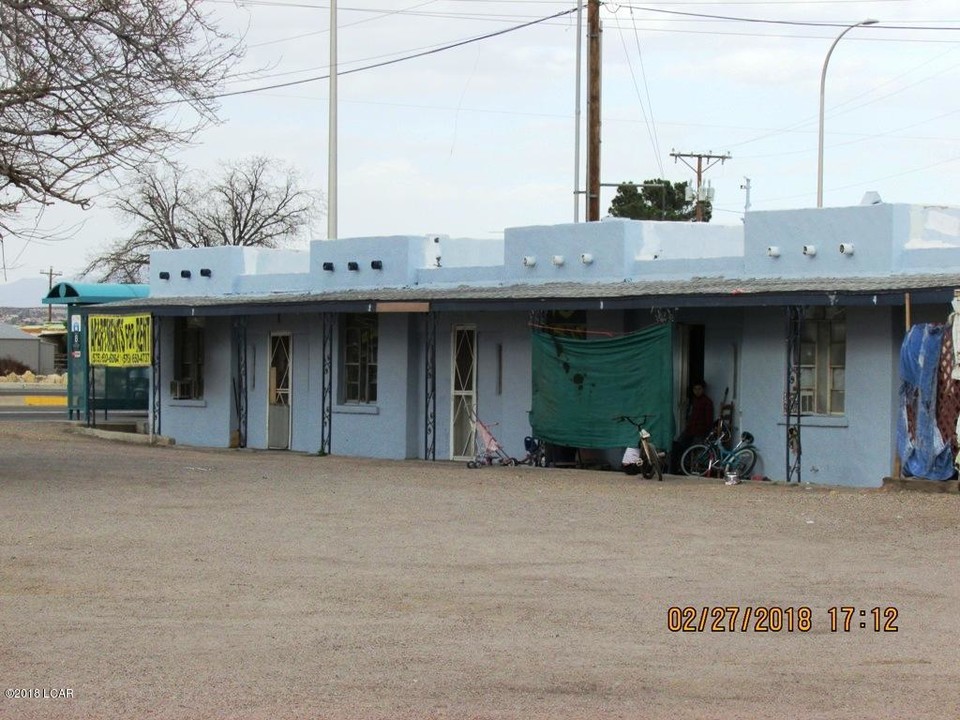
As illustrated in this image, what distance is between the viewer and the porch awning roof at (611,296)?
19078mm

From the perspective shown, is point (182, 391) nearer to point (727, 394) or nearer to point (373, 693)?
point (727, 394)

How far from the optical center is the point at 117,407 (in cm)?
3522

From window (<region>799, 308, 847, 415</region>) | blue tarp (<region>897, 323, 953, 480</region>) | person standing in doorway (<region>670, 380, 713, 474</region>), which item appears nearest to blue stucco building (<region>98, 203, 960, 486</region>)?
window (<region>799, 308, 847, 415</region>)

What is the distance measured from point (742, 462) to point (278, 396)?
10.9m

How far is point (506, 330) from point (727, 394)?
4322 millimetres

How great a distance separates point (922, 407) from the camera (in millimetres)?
19047

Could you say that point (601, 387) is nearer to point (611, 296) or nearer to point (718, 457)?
point (611, 296)

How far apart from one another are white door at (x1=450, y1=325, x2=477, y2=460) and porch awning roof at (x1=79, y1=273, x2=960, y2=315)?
914 mm

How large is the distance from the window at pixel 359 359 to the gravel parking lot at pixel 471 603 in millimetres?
8334

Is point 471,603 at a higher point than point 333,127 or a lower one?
lower

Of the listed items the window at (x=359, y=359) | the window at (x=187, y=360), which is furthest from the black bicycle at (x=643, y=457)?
the window at (x=187, y=360)

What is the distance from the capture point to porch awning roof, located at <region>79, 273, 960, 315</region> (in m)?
19.1

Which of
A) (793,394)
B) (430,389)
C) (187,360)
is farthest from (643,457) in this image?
(187,360)
